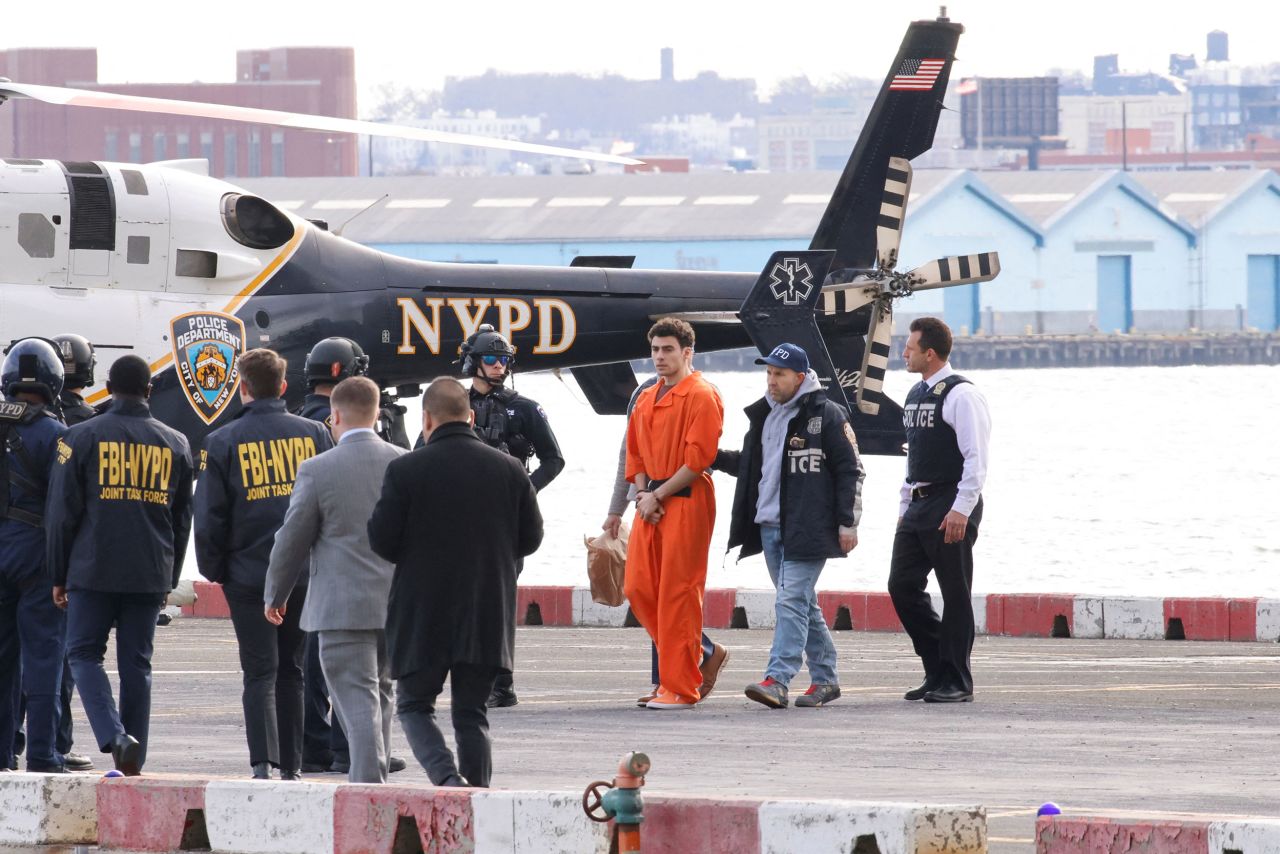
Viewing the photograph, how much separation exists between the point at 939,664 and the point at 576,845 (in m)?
4.47

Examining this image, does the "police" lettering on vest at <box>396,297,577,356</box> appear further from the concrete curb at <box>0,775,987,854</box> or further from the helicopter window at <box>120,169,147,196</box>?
the concrete curb at <box>0,775,987,854</box>

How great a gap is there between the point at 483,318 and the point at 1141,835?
11.2 meters

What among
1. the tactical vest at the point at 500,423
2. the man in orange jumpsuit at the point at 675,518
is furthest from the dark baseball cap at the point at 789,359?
the tactical vest at the point at 500,423

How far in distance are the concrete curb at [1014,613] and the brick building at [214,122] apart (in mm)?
109761

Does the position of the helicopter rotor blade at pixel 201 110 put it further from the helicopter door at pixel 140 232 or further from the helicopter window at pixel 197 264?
the helicopter window at pixel 197 264

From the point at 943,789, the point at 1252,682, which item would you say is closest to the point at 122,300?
the point at 1252,682

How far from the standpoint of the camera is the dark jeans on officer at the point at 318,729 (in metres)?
9.02

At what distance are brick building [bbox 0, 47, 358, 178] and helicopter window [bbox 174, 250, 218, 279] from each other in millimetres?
109001

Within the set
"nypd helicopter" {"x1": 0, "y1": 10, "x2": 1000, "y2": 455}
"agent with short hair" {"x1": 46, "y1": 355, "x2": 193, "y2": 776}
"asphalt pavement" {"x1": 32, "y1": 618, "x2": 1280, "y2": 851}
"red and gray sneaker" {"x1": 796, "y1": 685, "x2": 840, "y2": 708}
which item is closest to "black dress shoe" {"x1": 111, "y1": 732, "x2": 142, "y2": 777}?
"agent with short hair" {"x1": 46, "y1": 355, "x2": 193, "y2": 776}

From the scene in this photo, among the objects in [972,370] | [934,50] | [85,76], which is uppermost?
[85,76]

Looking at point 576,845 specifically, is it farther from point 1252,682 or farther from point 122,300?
point 122,300

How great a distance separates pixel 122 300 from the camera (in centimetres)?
1556

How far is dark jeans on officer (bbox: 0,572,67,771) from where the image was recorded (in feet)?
28.5

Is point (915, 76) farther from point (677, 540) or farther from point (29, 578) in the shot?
point (29, 578)
